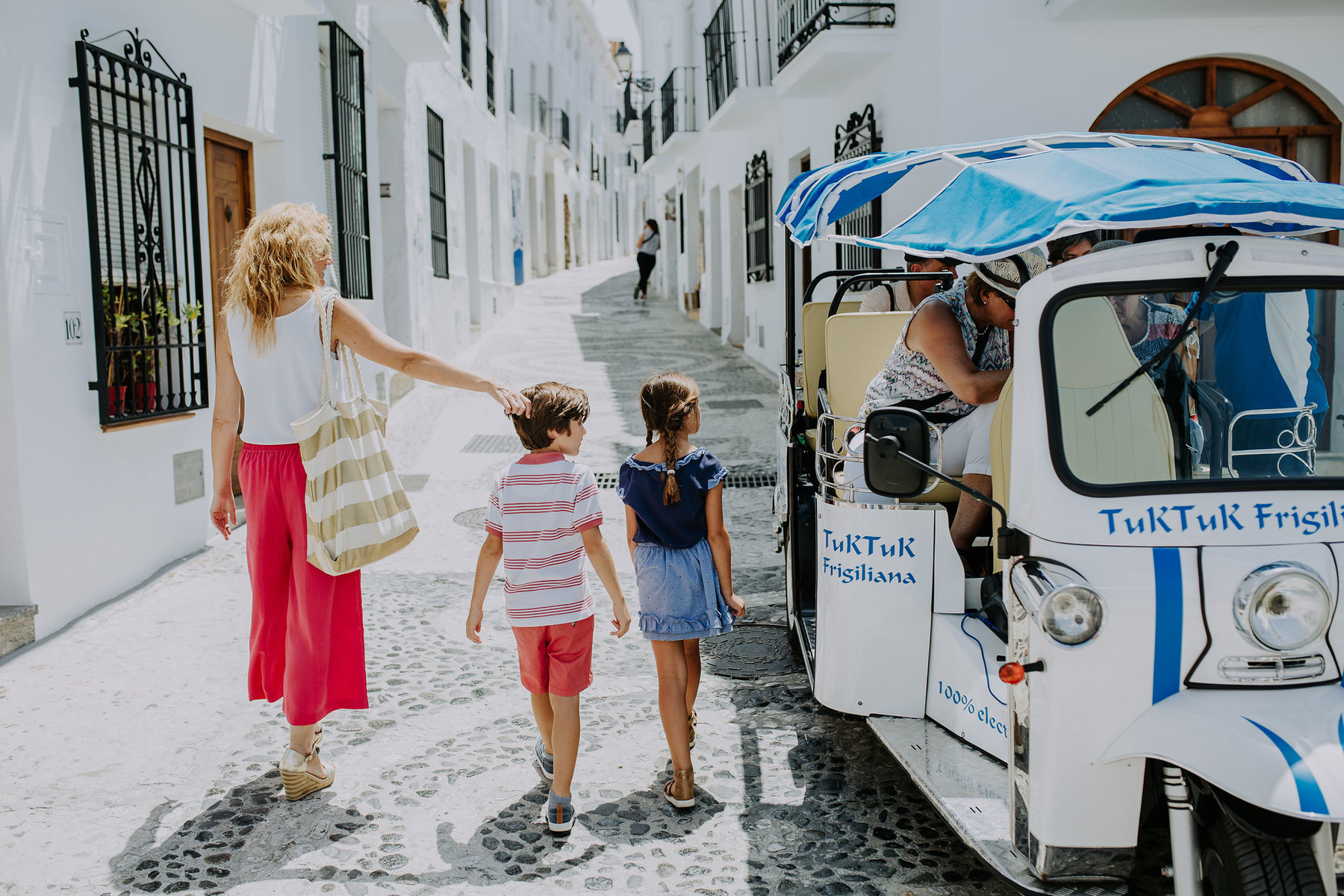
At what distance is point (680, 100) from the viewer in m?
19.2

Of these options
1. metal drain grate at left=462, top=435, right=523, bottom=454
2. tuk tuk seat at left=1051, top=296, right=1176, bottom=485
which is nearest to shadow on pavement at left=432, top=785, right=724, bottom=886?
tuk tuk seat at left=1051, top=296, right=1176, bottom=485

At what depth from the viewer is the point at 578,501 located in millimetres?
3232

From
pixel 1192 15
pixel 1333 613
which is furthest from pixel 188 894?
pixel 1192 15

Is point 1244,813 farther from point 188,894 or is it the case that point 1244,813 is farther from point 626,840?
point 188,894

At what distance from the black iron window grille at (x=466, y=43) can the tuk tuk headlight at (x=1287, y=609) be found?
14741 mm

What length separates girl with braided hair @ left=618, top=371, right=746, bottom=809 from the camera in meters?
3.33

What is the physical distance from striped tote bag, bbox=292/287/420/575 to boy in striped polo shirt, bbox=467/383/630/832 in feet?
1.26

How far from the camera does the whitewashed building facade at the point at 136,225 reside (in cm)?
478

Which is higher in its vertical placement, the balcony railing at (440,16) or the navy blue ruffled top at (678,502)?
the balcony railing at (440,16)

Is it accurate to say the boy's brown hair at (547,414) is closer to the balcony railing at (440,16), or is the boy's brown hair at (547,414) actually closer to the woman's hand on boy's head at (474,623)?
the woman's hand on boy's head at (474,623)

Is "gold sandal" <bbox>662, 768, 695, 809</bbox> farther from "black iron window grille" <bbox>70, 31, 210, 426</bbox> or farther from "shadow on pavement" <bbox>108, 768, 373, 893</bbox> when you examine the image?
"black iron window grille" <bbox>70, 31, 210, 426</bbox>

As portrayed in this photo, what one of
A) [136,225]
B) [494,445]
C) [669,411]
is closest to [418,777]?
[669,411]

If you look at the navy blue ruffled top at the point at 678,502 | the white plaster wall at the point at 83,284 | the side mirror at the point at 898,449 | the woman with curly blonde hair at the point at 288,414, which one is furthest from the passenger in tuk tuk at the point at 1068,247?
the white plaster wall at the point at 83,284

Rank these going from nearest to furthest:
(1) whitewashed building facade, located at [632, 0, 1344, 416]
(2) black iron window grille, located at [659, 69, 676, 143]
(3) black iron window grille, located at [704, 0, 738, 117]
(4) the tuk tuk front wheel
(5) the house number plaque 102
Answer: (4) the tuk tuk front wheel
(5) the house number plaque 102
(1) whitewashed building facade, located at [632, 0, 1344, 416]
(3) black iron window grille, located at [704, 0, 738, 117]
(2) black iron window grille, located at [659, 69, 676, 143]
